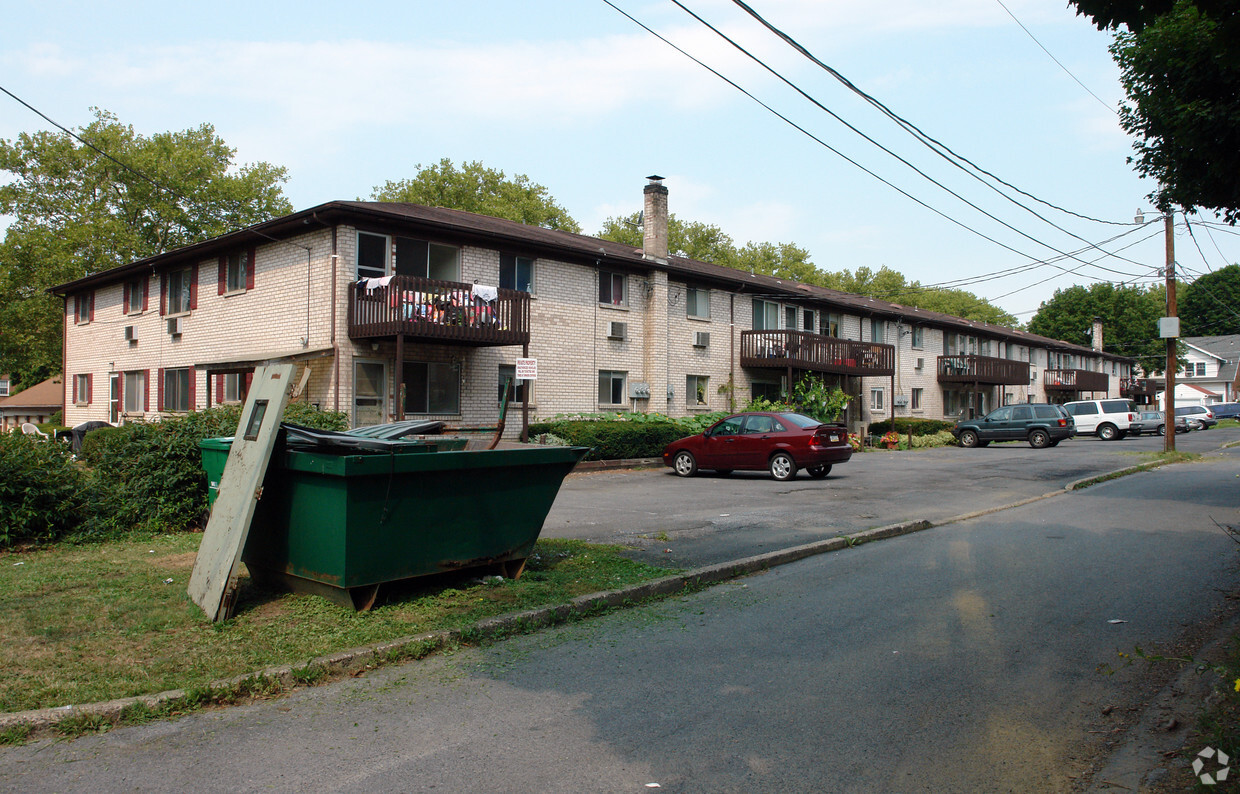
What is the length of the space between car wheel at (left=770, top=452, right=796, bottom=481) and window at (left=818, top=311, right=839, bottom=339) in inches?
709

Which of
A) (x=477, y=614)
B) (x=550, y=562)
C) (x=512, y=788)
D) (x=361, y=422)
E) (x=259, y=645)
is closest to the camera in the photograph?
(x=512, y=788)

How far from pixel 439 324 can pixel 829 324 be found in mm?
21431

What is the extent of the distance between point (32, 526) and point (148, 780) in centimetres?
675

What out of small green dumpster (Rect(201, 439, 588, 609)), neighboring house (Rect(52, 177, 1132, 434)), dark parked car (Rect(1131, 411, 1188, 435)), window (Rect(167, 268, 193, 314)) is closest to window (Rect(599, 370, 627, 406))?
neighboring house (Rect(52, 177, 1132, 434))

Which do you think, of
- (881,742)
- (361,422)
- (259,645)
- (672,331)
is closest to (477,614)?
(259,645)

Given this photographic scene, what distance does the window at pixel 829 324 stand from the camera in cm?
3588

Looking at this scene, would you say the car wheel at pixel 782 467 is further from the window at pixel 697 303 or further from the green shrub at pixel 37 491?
the green shrub at pixel 37 491

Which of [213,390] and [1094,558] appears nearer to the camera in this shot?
[1094,558]

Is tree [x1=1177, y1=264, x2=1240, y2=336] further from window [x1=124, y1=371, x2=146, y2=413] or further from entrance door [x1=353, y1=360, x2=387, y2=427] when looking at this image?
window [x1=124, y1=371, x2=146, y2=413]

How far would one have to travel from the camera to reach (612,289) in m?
26.3

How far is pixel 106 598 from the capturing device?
21.6 feet

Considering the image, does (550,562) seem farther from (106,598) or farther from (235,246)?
(235,246)

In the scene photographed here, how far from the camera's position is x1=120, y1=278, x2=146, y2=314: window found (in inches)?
1093

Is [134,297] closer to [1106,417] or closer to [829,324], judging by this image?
[829,324]
